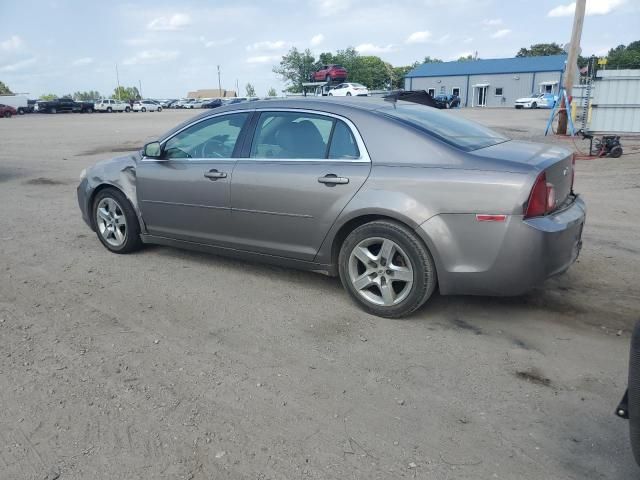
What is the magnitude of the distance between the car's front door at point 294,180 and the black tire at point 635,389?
7.86 feet

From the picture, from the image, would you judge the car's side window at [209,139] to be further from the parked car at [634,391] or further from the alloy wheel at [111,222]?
the parked car at [634,391]

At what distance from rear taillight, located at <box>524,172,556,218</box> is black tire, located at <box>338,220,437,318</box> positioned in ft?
2.47

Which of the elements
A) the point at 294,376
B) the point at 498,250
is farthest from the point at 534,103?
the point at 294,376

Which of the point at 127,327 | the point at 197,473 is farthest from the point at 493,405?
the point at 127,327

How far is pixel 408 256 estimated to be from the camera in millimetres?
3928

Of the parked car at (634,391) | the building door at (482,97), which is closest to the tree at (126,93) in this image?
the building door at (482,97)

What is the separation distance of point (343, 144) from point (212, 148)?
142cm

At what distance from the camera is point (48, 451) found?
2.68m

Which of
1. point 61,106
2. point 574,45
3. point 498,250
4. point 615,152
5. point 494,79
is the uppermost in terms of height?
point 494,79

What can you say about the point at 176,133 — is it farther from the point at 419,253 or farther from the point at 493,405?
the point at 493,405

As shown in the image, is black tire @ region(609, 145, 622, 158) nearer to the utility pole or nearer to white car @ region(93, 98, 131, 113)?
the utility pole

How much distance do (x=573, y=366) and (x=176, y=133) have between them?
12.9ft

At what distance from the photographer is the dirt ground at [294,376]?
2611mm

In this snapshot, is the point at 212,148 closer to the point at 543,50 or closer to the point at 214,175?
the point at 214,175
